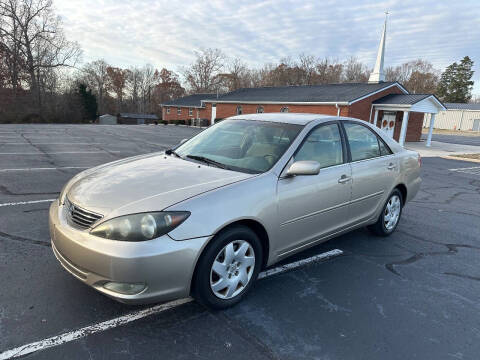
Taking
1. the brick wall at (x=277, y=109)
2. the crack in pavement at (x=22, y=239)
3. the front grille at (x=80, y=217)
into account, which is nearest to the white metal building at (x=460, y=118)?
the brick wall at (x=277, y=109)

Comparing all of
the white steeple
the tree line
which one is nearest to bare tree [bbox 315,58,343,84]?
the tree line

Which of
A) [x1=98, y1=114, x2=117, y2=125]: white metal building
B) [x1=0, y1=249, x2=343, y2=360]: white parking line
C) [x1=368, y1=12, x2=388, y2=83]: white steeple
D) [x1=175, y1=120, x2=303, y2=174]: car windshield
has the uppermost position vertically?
[x1=368, y1=12, x2=388, y2=83]: white steeple

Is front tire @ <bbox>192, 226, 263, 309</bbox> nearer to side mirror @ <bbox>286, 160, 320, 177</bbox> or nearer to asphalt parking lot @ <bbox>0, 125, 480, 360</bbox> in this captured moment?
asphalt parking lot @ <bbox>0, 125, 480, 360</bbox>

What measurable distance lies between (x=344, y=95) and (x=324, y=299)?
23358mm

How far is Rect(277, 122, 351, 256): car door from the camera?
10.1 feet

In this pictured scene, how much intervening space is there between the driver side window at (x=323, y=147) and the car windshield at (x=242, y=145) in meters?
0.17

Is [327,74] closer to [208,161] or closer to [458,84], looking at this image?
[458,84]

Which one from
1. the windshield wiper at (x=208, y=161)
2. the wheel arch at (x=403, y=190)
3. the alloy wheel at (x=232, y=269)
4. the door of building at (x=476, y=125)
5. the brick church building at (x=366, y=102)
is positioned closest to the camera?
the alloy wheel at (x=232, y=269)

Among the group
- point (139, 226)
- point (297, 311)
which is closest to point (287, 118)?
point (297, 311)

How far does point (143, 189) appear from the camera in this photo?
2688 mm

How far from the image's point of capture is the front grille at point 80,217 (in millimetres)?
2459

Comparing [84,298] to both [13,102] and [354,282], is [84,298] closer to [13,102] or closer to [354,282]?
[354,282]

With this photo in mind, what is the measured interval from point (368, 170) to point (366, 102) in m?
21.5

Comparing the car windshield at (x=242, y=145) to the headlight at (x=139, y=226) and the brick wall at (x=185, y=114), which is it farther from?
the brick wall at (x=185, y=114)
